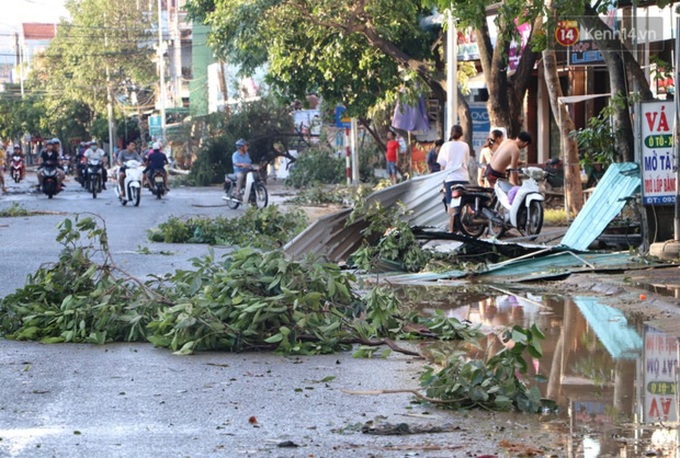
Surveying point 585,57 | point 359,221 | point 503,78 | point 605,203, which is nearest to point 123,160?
point 503,78

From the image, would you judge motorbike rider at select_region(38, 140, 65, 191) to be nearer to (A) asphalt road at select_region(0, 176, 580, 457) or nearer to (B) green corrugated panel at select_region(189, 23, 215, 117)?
(A) asphalt road at select_region(0, 176, 580, 457)

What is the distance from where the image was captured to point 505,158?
1798cm

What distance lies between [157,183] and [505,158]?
16131 mm

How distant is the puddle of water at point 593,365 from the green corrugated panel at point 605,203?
2.69 m

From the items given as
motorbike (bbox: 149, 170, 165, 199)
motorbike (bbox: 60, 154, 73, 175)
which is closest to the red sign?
motorbike (bbox: 149, 170, 165, 199)

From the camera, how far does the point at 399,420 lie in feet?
19.9

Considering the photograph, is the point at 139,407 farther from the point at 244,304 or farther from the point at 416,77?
the point at 416,77

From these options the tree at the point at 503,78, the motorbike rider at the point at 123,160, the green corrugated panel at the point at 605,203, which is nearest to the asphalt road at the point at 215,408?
the green corrugated panel at the point at 605,203

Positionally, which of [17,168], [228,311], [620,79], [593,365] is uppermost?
[620,79]

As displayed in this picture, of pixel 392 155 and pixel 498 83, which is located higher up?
pixel 498 83

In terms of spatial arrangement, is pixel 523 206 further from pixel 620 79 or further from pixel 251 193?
pixel 251 193

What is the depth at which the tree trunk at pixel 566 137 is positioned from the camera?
1927 cm

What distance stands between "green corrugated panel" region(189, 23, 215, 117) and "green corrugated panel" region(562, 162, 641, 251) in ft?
180

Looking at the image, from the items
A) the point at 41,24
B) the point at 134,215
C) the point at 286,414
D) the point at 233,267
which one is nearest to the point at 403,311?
the point at 233,267
